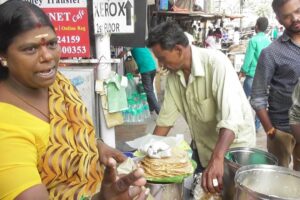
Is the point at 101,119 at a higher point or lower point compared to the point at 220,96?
lower

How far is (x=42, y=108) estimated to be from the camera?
4.37 ft

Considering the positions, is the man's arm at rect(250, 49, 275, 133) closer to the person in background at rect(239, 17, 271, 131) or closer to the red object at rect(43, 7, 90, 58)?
the red object at rect(43, 7, 90, 58)

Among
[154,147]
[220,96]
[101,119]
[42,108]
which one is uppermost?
[42,108]

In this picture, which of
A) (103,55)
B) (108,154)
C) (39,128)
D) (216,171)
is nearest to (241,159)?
(216,171)

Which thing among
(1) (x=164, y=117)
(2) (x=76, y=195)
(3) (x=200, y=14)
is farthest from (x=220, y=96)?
(3) (x=200, y=14)

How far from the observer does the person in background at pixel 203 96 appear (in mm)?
1915

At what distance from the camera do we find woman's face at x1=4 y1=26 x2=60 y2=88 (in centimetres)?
120

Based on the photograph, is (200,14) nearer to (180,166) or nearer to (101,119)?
(101,119)

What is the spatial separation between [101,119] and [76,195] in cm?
137

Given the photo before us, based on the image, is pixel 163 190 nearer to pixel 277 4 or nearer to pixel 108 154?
pixel 108 154

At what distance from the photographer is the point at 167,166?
1558 millimetres

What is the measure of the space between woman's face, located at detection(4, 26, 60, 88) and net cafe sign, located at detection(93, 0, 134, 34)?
1.18 meters

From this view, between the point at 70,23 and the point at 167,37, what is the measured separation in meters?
0.81

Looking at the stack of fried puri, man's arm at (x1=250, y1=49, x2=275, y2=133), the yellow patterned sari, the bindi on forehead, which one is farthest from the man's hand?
man's arm at (x1=250, y1=49, x2=275, y2=133)
